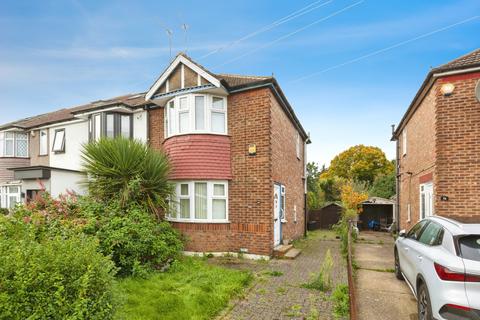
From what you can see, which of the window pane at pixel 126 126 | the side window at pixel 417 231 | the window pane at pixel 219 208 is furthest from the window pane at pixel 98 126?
the side window at pixel 417 231

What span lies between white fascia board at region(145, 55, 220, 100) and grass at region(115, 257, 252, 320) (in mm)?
5848

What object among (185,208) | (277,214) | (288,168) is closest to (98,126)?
(185,208)

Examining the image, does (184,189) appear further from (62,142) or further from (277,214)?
(62,142)

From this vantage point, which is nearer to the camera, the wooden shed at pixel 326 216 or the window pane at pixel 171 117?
the window pane at pixel 171 117

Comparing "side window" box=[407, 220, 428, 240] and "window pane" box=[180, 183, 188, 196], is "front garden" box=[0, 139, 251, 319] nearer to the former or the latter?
"window pane" box=[180, 183, 188, 196]

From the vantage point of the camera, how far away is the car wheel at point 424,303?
3.93 metres

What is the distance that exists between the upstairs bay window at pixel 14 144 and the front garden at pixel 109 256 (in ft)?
37.3

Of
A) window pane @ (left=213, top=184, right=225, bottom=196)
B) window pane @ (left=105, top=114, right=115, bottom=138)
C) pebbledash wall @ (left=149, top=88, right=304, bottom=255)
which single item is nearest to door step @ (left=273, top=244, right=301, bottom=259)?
pebbledash wall @ (left=149, top=88, right=304, bottom=255)

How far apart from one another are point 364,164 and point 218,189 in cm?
3317

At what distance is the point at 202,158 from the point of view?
9.98 m

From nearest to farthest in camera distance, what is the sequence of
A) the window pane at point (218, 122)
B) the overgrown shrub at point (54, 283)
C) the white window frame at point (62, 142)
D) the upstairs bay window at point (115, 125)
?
the overgrown shrub at point (54, 283) → the window pane at point (218, 122) → the upstairs bay window at point (115, 125) → the white window frame at point (62, 142)

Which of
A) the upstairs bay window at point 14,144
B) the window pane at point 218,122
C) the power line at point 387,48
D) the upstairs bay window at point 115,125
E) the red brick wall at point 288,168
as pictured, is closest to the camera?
the power line at point 387,48

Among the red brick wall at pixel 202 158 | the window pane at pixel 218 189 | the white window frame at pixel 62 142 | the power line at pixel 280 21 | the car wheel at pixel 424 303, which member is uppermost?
A: the power line at pixel 280 21

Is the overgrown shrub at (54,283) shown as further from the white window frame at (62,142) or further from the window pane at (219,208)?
the white window frame at (62,142)
